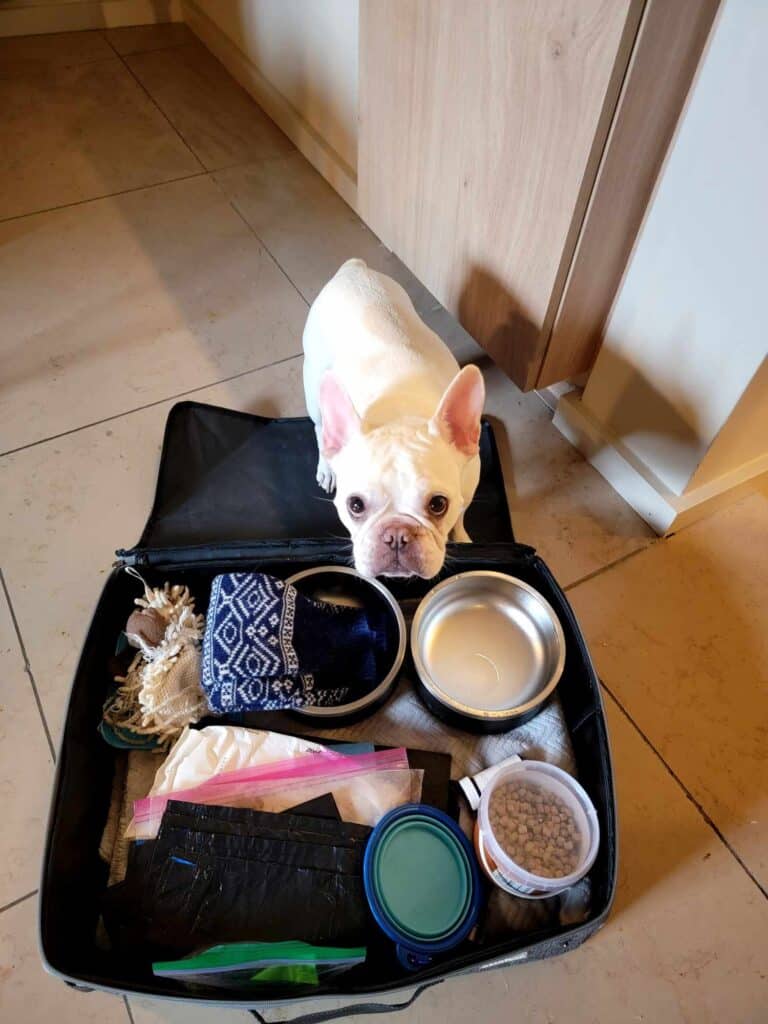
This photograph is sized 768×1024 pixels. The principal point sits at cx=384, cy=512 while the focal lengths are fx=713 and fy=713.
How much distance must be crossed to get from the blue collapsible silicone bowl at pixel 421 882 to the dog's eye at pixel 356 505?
1.41ft

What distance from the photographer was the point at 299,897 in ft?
3.14

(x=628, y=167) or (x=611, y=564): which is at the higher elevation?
(x=628, y=167)

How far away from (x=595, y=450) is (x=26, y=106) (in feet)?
7.20

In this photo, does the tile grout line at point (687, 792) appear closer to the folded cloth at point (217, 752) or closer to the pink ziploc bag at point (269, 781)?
the pink ziploc bag at point (269, 781)

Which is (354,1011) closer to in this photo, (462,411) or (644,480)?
(462,411)

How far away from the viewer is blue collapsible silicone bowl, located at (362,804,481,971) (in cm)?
92

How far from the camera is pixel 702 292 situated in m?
1.15

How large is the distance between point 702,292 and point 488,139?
17.7 inches

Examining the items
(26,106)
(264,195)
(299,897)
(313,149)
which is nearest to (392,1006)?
(299,897)

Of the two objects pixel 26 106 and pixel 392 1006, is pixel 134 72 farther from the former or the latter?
pixel 392 1006

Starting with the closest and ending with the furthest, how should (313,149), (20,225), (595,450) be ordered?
1. (595,450)
2. (20,225)
3. (313,149)

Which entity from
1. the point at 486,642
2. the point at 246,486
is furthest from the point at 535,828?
the point at 246,486

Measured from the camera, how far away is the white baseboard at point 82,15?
2.57 m

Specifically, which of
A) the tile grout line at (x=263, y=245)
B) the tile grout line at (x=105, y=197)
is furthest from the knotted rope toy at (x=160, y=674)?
the tile grout line at (x=105, y=197)
